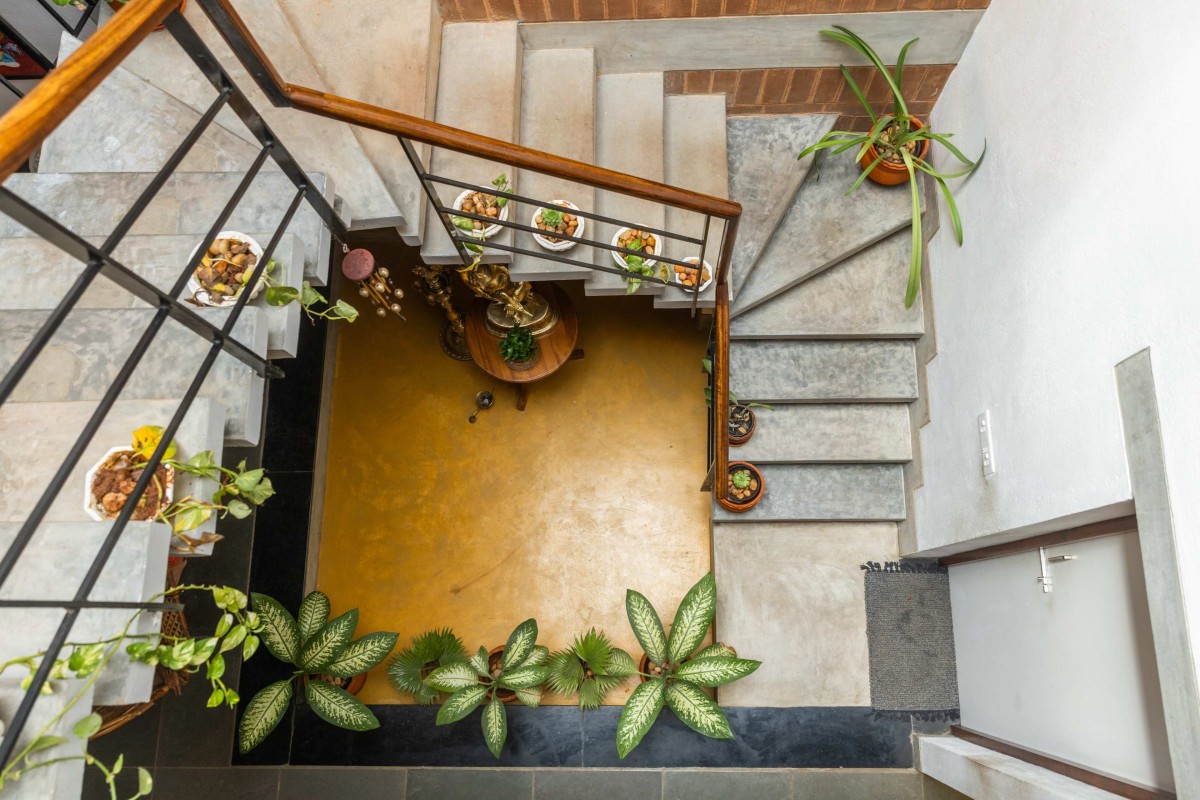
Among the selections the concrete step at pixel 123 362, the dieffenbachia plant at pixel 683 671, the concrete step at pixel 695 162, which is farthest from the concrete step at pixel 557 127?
the dieffenbachia plant at pixel 683 671

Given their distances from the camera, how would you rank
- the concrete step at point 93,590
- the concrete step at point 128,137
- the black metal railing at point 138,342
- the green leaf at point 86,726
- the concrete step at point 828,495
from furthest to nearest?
1. the concrete step at point 828,495
2. the concrete step at point 128,137
3. the concrete step at point 93,590
4. the green leaf at point 86,726
5. the black metal railing at point 138,342

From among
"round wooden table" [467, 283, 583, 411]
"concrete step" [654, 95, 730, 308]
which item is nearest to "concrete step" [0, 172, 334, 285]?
"round wooden table" [467, 283, 583, 411]

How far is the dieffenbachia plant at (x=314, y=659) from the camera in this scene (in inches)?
117

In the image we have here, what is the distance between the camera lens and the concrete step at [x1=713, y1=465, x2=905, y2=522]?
330cm

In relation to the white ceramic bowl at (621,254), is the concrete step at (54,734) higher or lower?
lower

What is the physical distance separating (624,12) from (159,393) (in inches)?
91.8

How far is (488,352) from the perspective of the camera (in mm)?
3553

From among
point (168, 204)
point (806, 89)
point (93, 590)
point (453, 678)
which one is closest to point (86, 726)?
point (93, 590)

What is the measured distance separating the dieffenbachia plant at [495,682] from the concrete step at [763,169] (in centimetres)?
171

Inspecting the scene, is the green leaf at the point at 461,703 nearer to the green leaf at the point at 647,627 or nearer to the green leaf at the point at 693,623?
the green leaf at the point at 647,627

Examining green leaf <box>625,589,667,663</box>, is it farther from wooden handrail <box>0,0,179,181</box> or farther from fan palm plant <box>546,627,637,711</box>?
wooden handrail <box>0,0,179,181</box>

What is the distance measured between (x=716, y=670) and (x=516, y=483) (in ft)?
4.39

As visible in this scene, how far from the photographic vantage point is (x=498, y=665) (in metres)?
3.34

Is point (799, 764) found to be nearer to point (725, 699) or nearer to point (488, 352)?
point (725, 699)
